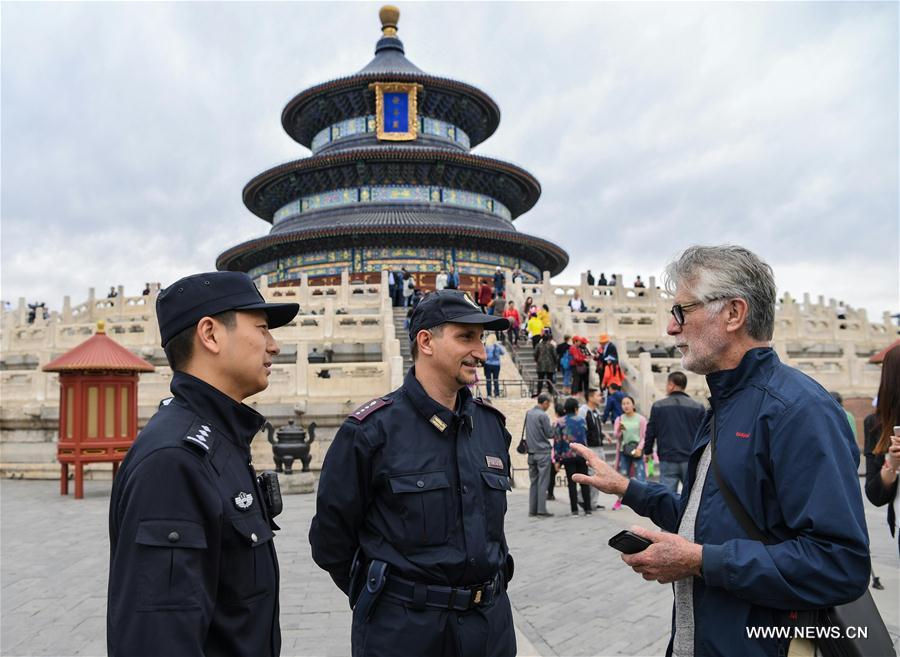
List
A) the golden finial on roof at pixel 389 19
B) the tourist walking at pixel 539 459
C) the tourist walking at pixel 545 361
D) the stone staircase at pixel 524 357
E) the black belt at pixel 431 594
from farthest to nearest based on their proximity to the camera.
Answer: the golden finial on roof at pixel 389 19
the stone staircase at pixel 524 357
the tourist walking at pixel 545 361
the tourist walking at pixel 539 459
the black belt at pixel 431 594

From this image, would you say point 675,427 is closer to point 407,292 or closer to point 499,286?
point 407,292

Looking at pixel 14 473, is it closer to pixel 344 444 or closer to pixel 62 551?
pixel 62 551

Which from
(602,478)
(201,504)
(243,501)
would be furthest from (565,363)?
(201,504)

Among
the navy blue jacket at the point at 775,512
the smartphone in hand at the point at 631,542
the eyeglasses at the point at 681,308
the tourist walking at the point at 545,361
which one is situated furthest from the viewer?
the tourist walking at the point at 545,361

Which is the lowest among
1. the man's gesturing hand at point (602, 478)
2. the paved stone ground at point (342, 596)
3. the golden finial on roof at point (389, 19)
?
the paved stone ground at point (342, 596)

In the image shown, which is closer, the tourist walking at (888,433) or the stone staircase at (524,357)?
the tourist walking at (888,433)

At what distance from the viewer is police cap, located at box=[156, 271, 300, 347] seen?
241cm

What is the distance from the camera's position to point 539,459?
32.5 feet

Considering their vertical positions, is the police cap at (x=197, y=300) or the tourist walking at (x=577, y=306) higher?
the tourist walking at (x=577, y=306)

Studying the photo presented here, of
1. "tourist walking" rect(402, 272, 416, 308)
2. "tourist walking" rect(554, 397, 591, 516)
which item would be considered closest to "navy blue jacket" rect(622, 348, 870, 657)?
"tourist walking" rect(554, 397, 591, 516)

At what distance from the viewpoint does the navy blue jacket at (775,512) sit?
81.5 inches

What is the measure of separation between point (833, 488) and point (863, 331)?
916 inches

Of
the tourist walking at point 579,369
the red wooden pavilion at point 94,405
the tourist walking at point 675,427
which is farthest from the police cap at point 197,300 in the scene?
the tourist walking at point 579,369

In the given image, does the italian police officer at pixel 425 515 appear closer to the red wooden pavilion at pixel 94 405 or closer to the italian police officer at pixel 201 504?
the italian police officer at pixel 201 504
